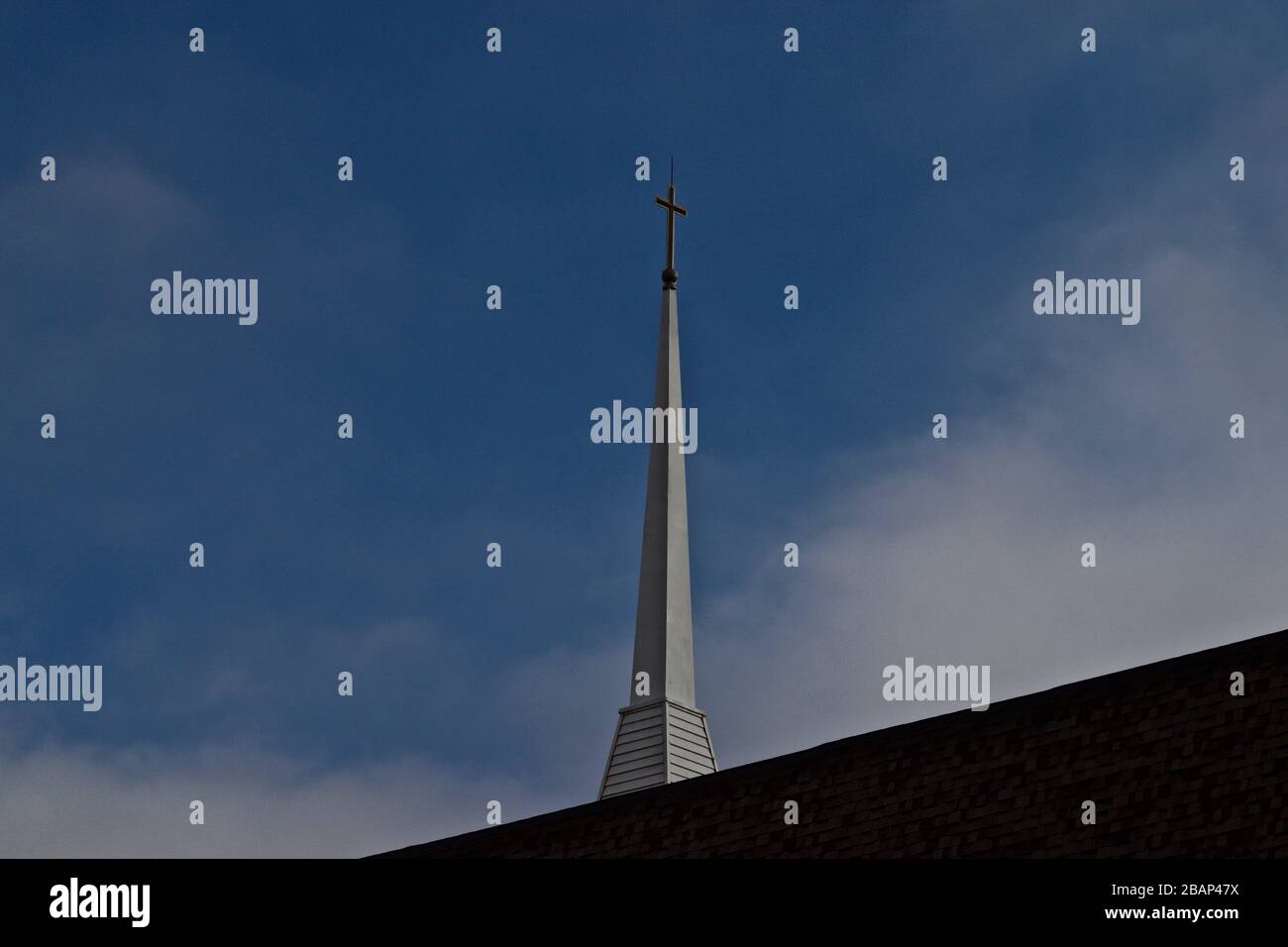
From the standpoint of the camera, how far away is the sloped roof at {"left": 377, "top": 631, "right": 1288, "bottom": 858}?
18.8 m

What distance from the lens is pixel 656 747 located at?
4400 centimetres

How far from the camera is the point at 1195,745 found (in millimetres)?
19219

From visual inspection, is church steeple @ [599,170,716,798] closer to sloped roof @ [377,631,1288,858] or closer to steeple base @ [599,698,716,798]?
steeple base @ [599,698,716,798]

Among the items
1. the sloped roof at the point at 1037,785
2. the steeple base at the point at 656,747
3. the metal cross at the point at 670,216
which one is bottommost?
the sloped roof at the point at 1037,785

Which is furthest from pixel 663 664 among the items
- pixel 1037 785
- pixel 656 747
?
pixel 1037 785

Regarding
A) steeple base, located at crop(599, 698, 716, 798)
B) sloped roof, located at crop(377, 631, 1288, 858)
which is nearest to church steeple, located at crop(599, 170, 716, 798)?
steeple base, located at crop(599, 698, 716, 798)

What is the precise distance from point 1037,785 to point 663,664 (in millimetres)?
25012

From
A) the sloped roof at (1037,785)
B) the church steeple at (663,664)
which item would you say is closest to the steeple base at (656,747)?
the church steeple at (663,664)

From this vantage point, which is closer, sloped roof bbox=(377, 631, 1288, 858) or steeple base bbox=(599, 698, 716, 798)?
sloped roof bbox=(377, 631, 1288, 858)

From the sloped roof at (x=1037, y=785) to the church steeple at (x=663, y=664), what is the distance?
64.9 feet

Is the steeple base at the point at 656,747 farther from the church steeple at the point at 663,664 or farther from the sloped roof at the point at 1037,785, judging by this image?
the sloped roof at the point at 1037,785

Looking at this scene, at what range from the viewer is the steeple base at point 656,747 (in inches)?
1713
